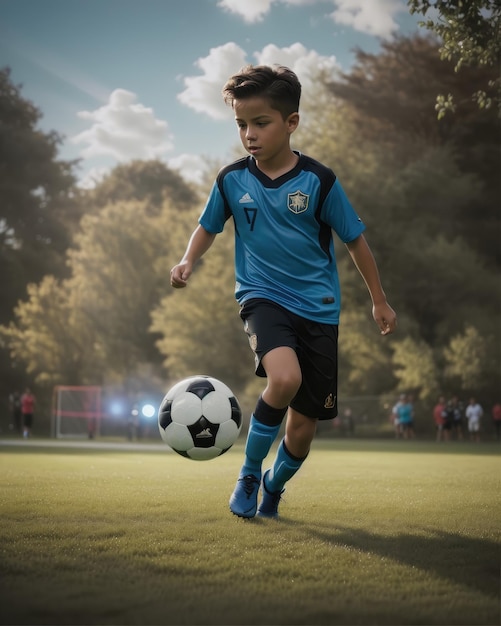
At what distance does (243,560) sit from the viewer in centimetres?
345

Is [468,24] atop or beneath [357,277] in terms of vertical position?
beneath

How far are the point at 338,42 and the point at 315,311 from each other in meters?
33.6

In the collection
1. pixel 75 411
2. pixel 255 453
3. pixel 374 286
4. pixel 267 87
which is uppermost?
pixel 267 87

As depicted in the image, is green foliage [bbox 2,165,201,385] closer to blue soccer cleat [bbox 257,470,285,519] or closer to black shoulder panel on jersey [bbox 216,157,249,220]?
black shoulder panel on jersey [bbox 216,157,249,220]

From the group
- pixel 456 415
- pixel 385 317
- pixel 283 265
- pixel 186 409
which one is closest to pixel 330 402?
pixel 385 317

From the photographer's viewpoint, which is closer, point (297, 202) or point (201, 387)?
point (297, 202)

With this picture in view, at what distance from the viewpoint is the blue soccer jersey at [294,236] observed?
4824 millimetres

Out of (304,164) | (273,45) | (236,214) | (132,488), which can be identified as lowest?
(132,488)

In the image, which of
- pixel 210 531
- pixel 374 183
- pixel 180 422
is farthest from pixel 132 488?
pixel 374 183

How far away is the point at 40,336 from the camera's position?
37.2m

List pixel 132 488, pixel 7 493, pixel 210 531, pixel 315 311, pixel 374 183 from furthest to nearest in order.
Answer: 1. pixel 374 183
2. pixel 132 488
3. pixel 7 493
4. pixel 315 311
5. pixel 210 531

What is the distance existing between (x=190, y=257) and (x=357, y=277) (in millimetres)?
25581

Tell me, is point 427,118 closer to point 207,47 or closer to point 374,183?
point 374,183

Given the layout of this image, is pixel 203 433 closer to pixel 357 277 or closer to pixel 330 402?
pixel 330 402
